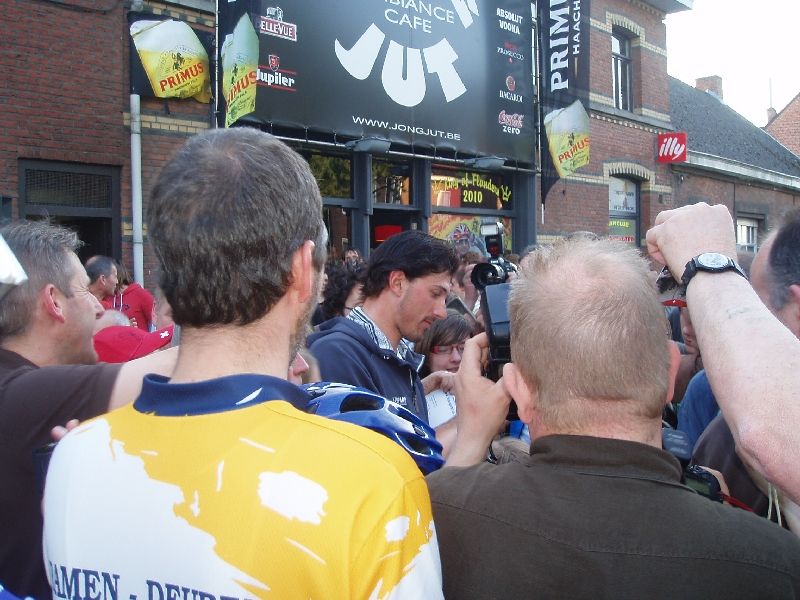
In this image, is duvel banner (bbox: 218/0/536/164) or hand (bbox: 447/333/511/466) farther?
duvel banner (bbox: 218/0/536/164)

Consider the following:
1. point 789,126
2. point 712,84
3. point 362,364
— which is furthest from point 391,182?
point 789,126

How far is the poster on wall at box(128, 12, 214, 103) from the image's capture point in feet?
24.0

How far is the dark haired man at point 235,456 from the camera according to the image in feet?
3.17

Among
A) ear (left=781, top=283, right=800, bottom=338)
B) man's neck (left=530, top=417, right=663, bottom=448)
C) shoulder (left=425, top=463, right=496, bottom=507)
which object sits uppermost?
ear (left=781, top=283, right=800, bottom=338)

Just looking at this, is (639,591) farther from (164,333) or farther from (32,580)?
(164,333)

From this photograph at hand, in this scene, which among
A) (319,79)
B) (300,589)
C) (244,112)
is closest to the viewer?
(300,589)

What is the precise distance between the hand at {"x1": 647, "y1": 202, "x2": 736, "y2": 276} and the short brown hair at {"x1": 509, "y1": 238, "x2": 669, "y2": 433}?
13 cm

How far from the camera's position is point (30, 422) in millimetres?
1716

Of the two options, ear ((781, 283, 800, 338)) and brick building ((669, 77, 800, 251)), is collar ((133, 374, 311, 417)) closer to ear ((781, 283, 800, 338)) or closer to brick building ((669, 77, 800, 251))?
ear ((781, 283, 800, 338))

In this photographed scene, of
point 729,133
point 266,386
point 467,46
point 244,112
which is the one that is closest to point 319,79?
point 244,112

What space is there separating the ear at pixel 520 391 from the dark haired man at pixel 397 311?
1.60 meters

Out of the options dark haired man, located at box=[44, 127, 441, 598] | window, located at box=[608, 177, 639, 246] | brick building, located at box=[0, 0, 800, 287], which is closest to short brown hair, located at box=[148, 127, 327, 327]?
dark haired man, located at box=[44, 127, 441, 598]

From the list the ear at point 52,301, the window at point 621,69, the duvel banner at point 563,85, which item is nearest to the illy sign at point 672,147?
the window at point 621,69

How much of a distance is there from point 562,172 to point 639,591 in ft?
34.6
